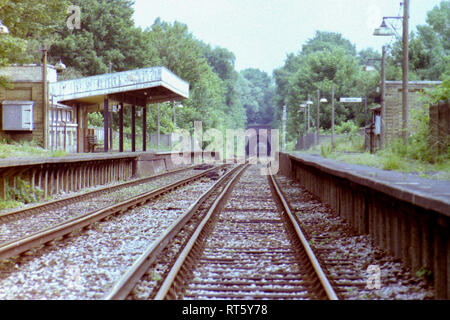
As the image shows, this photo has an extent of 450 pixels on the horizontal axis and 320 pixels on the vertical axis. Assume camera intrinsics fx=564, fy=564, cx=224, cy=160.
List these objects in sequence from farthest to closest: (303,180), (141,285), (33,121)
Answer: (33,121) → (303,180) → (141,285)

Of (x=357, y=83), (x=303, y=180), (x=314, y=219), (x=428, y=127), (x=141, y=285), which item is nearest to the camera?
(x=141, y=285)

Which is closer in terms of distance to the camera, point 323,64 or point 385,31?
point 385,31

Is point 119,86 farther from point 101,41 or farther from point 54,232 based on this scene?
point 101,41

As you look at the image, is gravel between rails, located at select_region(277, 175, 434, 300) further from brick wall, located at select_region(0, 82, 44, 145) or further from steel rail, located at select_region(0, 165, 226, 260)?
brick wall, located at select_region(0, 82, 44, 145)

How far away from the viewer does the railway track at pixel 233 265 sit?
17.8ft

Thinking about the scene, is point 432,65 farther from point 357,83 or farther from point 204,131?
point 204,131

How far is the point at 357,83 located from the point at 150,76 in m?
46.3

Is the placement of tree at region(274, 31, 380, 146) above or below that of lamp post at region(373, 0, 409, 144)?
above

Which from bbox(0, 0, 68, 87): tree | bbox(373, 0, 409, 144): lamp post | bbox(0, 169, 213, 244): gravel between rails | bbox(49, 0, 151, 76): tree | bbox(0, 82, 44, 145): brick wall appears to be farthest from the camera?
bbox(49, 0, 151, 76): tree

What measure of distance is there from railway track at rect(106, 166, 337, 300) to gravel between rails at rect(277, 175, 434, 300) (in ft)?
0.98

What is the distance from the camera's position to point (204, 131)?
7244 centimetres

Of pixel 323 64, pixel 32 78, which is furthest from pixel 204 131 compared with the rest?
pixel 32 78

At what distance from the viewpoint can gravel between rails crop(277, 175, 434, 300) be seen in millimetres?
5520

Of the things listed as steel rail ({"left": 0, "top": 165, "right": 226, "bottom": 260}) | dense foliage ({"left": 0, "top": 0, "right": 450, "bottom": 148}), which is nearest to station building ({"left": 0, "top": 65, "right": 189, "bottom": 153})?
dense foliage ({"left": 0, "top": 0, "right": 450, "bottom": 148})
